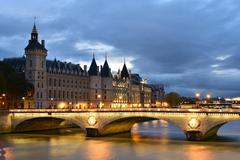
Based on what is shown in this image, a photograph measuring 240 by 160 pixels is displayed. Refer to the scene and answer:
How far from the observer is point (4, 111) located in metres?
81.1

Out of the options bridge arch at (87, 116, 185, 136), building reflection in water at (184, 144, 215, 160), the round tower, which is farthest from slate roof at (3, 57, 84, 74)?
building reflection in water at (184, 144, 215, 160)

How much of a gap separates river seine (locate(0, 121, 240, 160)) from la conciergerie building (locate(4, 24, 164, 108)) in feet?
135

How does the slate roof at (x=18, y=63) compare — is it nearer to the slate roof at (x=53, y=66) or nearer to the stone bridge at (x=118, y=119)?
the slate roof at (x=53, y=66)

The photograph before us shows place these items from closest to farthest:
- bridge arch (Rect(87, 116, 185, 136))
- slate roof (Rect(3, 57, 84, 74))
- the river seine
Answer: the river seine
bridge arch (Rect(87, 116, 185, 136))
slate roof (Rect(3, 57, 84, 74))

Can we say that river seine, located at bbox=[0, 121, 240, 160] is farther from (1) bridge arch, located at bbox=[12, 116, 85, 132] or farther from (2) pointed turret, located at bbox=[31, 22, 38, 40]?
(2) pointed turret, located at bbox=[31, 22, 38, 40]

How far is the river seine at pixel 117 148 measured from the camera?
50312mm

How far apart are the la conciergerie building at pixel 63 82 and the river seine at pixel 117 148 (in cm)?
4126

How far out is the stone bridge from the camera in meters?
62.8

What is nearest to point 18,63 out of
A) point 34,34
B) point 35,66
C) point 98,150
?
point 35,66

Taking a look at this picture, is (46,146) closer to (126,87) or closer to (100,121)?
(100,121)

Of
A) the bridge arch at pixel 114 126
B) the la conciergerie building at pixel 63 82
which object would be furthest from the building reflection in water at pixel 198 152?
the la conciergerie building at pixel 63 82

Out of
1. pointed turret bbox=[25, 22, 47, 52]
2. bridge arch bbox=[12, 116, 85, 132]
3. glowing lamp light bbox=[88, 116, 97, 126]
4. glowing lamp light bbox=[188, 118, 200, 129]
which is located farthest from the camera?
pointed turret bbox=[25, 22, 47, 52]

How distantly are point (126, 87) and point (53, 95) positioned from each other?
5545 cm

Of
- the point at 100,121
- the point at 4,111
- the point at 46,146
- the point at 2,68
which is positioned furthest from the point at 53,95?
the point at 46,146
